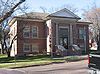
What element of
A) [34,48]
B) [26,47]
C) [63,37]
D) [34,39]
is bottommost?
[34,48]

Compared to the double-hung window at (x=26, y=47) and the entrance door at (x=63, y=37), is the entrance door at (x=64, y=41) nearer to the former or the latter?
the entrance door at (x=63, y=37)

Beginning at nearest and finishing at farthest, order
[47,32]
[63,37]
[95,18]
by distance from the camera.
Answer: [63,37]
[47,32]
[95,18]

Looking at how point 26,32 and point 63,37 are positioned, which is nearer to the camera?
point 63,37

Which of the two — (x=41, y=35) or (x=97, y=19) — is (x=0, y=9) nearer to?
(x=41, y=35)

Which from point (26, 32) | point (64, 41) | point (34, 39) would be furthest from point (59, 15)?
point (26, 32)

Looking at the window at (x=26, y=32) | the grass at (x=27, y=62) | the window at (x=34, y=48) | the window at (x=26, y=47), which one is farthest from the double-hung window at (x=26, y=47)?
the grass at (x=27, y=62)

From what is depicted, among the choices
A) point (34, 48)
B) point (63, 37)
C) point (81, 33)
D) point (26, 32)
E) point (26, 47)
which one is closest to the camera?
point (63, 37)

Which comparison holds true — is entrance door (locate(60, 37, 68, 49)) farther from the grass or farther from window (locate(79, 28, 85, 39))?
the grass

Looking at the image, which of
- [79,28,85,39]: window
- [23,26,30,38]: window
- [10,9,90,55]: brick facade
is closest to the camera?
[10,9,90,55]: brick facade

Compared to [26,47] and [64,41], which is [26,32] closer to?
[26,47]

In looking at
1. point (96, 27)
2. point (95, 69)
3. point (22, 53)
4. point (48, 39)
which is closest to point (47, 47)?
point (48, 39)

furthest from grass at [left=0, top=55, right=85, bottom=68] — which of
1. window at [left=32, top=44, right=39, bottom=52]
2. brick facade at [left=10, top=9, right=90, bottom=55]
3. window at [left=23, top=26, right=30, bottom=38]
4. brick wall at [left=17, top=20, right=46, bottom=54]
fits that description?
window at [left=32, top=44, right=39, bottom=52]

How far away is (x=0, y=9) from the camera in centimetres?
3947

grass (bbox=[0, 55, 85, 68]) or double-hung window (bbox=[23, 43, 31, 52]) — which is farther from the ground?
double-hung window (bbox=[23, 43, 31, 52])
